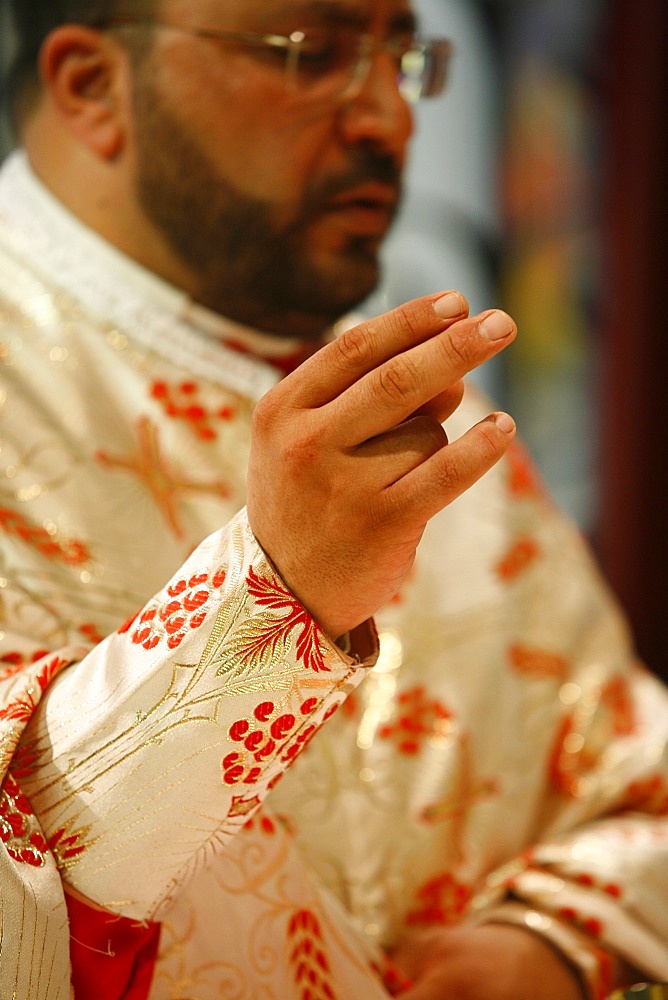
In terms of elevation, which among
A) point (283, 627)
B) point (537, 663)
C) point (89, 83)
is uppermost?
point (89, 83)

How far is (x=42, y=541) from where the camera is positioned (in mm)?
875

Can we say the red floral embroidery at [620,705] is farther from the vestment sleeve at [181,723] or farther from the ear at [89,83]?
the ear at [89,83]

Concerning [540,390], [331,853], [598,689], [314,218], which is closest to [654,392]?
[540,390]

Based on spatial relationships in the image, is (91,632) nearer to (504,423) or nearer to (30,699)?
(30,699)

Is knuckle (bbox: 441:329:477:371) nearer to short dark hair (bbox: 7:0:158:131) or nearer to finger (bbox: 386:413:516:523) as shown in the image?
finger (bbox: 386:413:516:523)

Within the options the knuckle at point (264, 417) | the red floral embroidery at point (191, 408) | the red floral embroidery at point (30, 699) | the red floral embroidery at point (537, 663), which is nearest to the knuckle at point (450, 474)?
the knuckle at point (264, 417)

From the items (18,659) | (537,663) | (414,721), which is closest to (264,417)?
(18,659)

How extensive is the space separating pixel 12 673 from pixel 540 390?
99.3 inches

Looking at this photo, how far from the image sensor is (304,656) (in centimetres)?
62

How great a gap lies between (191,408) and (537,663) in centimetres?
47

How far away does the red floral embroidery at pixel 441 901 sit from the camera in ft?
3.34

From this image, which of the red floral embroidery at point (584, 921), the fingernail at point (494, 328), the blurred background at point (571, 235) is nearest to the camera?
the fingernail at point (494, 328)

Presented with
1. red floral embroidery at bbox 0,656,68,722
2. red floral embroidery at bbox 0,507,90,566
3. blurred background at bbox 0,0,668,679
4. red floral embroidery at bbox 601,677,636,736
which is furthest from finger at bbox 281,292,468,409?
blurred background at bbox 0,0,668,679

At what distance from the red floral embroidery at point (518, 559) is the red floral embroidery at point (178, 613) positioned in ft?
2.06
